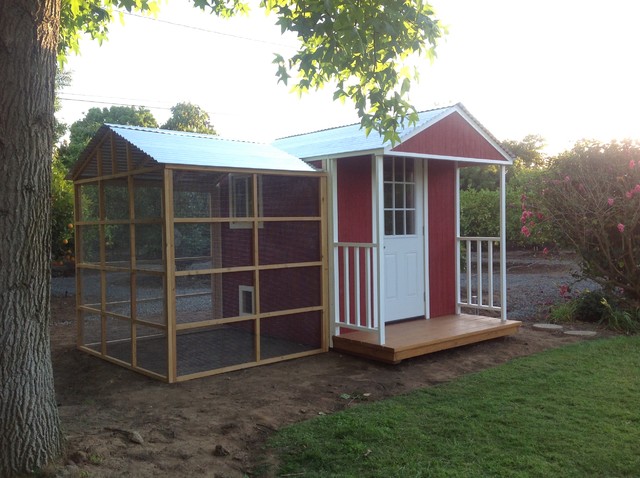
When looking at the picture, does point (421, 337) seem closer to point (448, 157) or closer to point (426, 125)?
point (448, 157)

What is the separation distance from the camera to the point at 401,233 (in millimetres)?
7453

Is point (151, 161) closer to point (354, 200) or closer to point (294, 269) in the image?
point (294, 269)

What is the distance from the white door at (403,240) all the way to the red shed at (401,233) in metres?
0.01

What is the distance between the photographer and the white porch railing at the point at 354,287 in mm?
6391

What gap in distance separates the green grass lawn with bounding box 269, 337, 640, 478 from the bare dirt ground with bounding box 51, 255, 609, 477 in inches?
12.3

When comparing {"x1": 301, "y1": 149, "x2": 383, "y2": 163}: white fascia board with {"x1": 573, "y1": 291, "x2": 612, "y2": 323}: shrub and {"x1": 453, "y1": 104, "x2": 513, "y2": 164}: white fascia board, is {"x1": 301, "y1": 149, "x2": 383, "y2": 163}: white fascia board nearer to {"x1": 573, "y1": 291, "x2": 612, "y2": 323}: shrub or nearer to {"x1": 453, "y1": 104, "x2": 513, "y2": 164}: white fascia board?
{"x1": 453, "y1": 104, "x2": 513, "y2": 164}: white fascia board

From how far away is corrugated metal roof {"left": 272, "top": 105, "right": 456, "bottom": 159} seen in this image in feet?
20.5

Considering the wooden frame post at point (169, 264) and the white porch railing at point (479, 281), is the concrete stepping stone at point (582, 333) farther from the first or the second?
the wooden frame post at point (169, 264)

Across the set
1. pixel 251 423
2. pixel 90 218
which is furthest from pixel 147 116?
pixel 251 423

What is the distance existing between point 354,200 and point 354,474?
3985 millimetres

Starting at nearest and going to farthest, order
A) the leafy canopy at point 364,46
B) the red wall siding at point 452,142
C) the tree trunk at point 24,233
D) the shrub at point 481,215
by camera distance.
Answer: the tree trunk at point 24,233 < the leafy canopy at point 364,46 < the red wall siding at point 452,142 < the shrub at point 481,215

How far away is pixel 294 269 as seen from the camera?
21.2 feet

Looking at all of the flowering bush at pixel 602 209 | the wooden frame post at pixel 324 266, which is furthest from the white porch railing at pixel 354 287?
the flowering bush at pixel 602 209

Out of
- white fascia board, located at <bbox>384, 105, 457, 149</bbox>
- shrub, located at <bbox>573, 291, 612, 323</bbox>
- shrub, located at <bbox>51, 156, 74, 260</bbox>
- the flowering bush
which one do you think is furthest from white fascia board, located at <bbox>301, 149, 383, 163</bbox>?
shrub, located at <bbox>51, 156, 74, 260</bbox>
